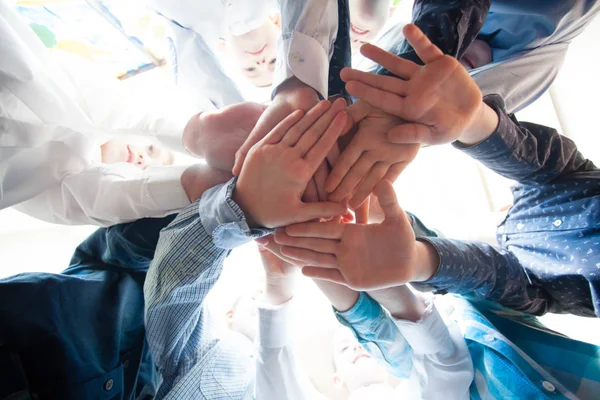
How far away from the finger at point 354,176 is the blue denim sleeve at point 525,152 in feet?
0.72

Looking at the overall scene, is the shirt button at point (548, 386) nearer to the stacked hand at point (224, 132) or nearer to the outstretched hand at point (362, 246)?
the outstretched hand at point (362, 246)

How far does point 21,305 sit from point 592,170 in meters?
0.95

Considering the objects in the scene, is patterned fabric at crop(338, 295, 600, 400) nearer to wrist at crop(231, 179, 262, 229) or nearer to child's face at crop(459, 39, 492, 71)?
wrist at crop(231, 179, 262, 229)

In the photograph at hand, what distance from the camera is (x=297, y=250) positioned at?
1.53 feet

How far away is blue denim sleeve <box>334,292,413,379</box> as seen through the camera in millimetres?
602

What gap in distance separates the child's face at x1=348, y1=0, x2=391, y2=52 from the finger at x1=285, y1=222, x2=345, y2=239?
532 mm

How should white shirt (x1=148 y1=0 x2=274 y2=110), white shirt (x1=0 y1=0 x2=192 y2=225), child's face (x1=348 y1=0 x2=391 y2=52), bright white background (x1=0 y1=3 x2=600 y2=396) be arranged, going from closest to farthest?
1. white shirt (x1=0 y1=0 x2=192 y2=225)
2. white shirt (x1=148 y1=0 x2=274 y2=110)
3. child's face (x1=348 y1=0 x2=391 y2=52)
4. bright white background (x1=0 y1=3 x2=600 y2=396)

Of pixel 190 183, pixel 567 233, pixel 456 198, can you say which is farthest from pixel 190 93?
pixel 456 198

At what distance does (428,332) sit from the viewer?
0.56 m

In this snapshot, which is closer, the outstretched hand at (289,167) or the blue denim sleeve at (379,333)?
the outstretched hand at (289,167)

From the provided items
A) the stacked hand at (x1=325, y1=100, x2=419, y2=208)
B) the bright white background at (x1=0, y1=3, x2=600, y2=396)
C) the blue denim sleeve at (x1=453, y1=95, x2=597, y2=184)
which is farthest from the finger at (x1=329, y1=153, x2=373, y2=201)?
the bright white background at (x1=0, y1=3, x2=600, y2=396)

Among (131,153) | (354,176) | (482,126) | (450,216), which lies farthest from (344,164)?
(450,216)

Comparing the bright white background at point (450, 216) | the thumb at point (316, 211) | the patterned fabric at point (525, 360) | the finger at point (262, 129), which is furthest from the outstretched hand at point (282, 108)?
the bright white background at point (450, 216)

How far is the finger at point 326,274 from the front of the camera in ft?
1.53
